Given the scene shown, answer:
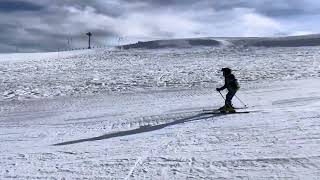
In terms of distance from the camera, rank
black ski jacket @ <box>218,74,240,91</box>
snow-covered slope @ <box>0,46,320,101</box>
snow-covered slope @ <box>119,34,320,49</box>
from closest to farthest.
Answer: black ski jacket @ <box>218,74,240,91</box> → snow-covered slope @ <box>0,46,320,101</box> → snow-covered slope @ <box>119,34,320,49</box>

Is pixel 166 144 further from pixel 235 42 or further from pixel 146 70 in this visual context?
pixel 235 42

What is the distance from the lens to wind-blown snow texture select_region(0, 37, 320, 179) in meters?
9.16

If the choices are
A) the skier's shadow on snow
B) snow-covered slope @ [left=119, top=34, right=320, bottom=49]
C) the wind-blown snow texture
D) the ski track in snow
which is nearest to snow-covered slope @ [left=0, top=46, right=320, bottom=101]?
the wind-blown snow texture

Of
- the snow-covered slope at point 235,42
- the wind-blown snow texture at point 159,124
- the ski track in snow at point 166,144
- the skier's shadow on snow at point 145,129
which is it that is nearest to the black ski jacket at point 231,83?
the wind-blown snow texture at point 159,124

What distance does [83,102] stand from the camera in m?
20.7

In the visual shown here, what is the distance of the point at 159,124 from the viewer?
13961 millimetres

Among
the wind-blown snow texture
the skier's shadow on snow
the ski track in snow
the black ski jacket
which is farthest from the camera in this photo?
the black ski jacket

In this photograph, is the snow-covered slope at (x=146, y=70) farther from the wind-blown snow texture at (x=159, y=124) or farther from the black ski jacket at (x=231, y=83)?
the black ski jacket at (x=231, y=83)

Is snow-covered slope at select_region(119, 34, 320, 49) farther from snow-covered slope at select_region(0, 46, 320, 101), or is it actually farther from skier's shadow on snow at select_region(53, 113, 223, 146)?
skier's shadow on snow at select_region(53, 113, 223, 146)

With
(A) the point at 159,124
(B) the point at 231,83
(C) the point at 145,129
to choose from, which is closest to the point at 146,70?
(B) the point at 231,83

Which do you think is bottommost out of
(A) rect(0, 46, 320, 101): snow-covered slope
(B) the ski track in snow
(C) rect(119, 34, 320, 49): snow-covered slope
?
(B) the ski track in snow

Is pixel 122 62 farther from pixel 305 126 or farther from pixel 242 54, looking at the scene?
pixel 305 126

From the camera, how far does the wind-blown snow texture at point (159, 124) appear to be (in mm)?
9156

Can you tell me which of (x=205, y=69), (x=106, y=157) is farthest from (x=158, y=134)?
(x=205, y=69)
